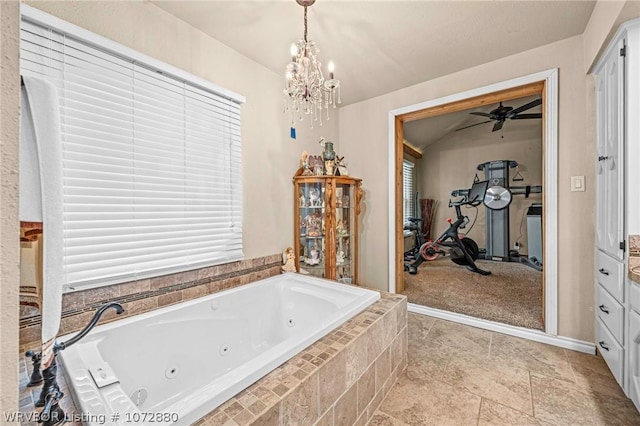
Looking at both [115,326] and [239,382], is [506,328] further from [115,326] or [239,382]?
[115,326]

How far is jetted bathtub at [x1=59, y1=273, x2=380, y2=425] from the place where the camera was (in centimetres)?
86

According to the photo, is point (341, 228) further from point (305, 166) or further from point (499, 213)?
point (499, 213)

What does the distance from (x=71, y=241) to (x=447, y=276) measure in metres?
4.29

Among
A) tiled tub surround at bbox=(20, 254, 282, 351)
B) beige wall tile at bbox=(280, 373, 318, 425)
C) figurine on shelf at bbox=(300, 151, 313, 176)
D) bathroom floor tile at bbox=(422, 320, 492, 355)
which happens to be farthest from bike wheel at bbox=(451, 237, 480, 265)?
beige wall tile at bbox=(280, 373, 318, 425)

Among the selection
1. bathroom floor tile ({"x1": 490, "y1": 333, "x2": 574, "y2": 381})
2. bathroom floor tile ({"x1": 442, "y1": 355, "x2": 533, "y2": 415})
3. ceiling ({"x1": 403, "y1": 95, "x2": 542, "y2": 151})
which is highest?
ceiling ({"x1": 403, "y1": 95, "x2": 542, "y2": 151})

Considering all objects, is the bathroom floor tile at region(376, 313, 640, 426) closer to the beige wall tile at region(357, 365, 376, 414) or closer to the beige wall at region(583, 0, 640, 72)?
the beige wall tile at region(357, 365, 376, 414)

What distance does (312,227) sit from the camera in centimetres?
269

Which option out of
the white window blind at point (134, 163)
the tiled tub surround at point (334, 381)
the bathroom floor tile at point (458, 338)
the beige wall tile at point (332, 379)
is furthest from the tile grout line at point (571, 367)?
the white window blind at point (134, 163)

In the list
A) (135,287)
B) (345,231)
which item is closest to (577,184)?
(345,231)

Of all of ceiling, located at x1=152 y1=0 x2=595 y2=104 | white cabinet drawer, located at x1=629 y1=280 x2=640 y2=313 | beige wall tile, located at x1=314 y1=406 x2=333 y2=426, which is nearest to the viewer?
beige wall tile, located at x1=314 y1=406 x2=333 y2=426

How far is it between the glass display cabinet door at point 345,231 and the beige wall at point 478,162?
346 cm

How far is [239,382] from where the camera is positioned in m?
0.92

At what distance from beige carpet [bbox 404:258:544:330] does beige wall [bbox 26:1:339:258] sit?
1890 mm

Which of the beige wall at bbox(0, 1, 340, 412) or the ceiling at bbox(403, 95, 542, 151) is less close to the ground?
the ceiling at bbox(403, 95, 542, 151)
